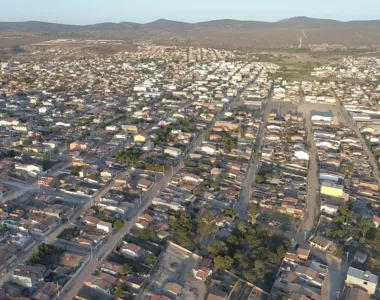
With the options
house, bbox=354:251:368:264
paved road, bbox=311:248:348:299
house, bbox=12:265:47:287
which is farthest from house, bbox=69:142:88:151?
house, bbox=354:251:368:264

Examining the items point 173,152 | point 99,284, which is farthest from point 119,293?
point 173,152

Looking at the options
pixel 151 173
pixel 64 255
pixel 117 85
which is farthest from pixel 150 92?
pixel 64 255

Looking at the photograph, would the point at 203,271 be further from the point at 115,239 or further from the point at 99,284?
the point at 115,239

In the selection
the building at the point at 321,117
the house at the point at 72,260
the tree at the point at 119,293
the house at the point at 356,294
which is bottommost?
the tree at the point at 119,293

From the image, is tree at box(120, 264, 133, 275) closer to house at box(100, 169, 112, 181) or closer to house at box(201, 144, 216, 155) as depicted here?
house at box(100, 169, 112, 181)

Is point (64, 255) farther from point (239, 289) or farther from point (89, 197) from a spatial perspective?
point (239, 289)

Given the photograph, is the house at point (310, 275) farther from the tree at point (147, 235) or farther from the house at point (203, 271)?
the tree at point (147, 235)

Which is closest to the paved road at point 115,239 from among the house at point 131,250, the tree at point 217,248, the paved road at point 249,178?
the house at point 131,250
